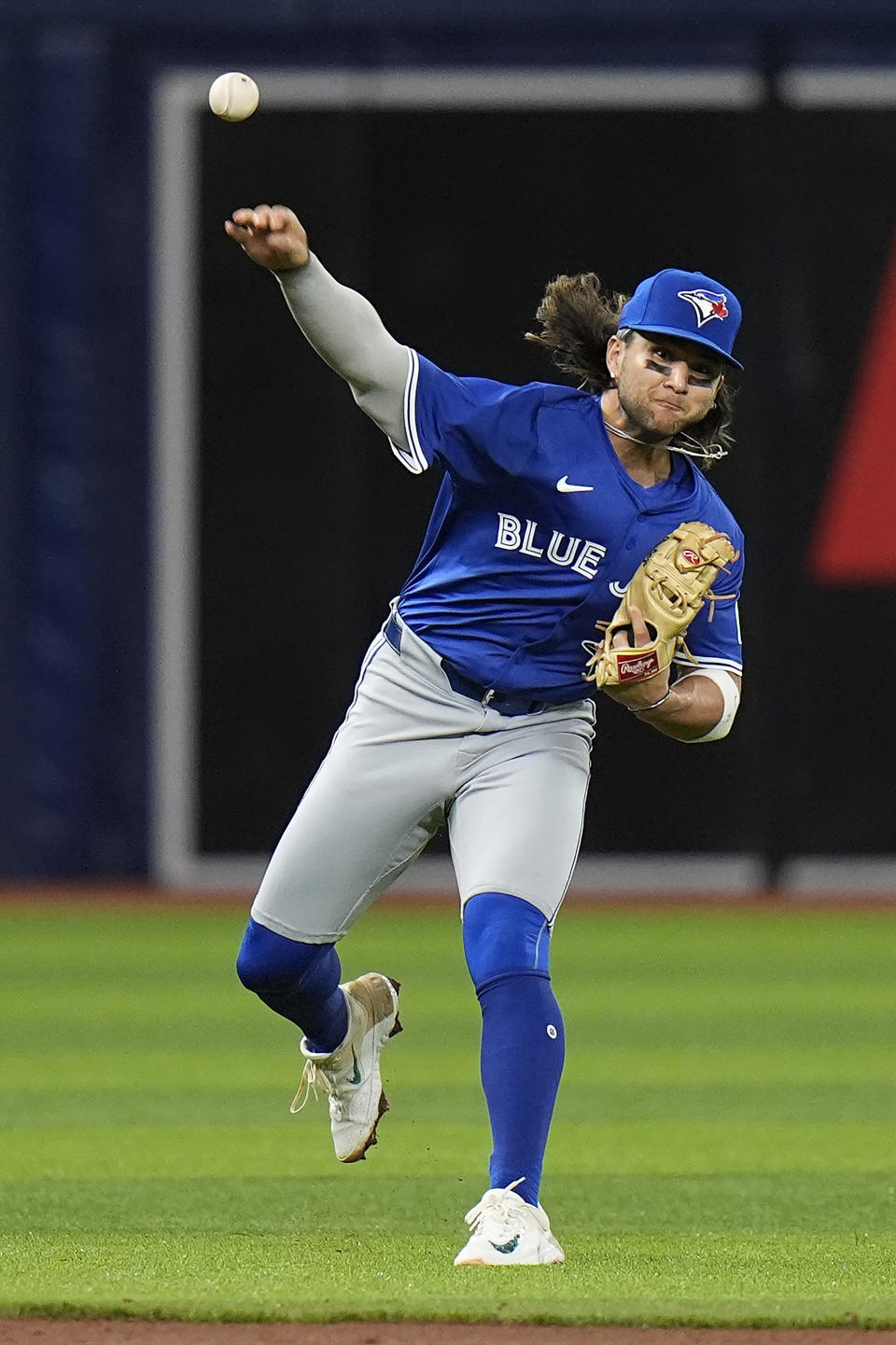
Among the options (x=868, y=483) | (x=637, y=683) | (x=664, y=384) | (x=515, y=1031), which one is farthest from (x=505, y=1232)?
(x=868, y=483)

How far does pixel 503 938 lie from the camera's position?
4.59 metres

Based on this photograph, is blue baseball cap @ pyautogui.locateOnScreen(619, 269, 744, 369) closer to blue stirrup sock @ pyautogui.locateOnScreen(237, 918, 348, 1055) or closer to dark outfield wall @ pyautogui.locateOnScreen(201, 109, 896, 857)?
blue stirrup sock @ pyautogui.locateOnScreen(237, 918, 348, 1055)

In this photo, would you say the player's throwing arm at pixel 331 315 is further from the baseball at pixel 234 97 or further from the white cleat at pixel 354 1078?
the white cleat at pixel 354 1078

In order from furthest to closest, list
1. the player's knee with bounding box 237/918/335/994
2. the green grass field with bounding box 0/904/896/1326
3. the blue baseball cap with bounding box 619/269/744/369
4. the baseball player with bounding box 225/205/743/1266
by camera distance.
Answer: the player's knee with bounding box 237/918/335/994 < the blue baseball cap with bounding box 619/269/744/369 < the baseball player with bounding box 225/205/743/1266 < the green grass field with bounding box 0/904/896/1326

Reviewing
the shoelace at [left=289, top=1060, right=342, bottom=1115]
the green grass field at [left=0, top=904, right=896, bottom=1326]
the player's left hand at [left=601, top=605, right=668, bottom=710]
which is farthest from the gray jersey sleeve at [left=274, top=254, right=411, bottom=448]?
the green grass field at [left=0, top=904, right=896, bottom=1326]

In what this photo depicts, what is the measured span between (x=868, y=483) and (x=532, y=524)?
8239 millimetres

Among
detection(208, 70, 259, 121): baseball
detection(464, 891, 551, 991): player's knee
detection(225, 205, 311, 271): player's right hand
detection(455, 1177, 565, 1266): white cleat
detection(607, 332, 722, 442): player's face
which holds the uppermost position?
detection(208, 70, 259, 121): baseball

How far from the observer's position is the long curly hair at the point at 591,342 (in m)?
4.99

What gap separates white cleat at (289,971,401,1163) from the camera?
5.39 meters

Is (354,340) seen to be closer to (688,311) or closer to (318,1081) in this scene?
(688,311)

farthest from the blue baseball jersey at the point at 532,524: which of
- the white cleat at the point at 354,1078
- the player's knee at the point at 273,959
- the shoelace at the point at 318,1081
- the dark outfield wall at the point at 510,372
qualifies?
the dark outfield wall at the point at 510,372

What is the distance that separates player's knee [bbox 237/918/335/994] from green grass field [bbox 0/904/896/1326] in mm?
504

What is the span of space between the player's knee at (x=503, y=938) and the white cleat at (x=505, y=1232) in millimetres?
381

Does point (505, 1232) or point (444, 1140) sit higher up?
point (505, 1232)
